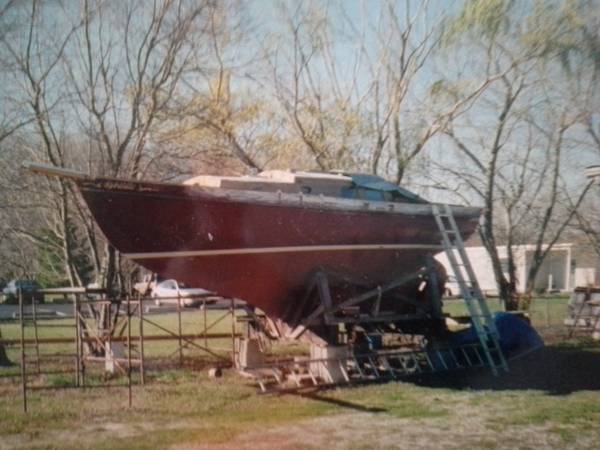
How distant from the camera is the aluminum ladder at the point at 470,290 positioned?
361 inches

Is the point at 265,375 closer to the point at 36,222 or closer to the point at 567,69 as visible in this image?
the point at 36,222

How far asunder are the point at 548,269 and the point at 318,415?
21.2 metres

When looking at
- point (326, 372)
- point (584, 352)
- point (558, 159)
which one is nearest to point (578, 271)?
point (558, 159)

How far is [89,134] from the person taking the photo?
10.5 meters

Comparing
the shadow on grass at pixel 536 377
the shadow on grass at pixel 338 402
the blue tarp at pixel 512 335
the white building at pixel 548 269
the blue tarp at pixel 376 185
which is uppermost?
the blue tarp at pixel 376 185

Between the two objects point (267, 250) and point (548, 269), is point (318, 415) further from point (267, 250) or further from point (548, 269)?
point (548, 269)

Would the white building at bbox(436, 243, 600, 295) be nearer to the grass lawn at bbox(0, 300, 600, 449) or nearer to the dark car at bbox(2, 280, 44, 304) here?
the grass lawn at bbox(0, 300, 600, 449)

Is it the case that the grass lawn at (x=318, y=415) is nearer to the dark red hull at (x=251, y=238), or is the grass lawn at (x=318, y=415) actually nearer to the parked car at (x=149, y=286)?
the parked car at (x=149, y=286)

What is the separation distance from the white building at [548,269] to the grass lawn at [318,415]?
909 cm

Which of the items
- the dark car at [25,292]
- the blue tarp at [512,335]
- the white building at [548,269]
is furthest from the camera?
the white building at [548,269]

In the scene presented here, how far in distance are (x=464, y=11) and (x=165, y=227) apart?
26.1ft

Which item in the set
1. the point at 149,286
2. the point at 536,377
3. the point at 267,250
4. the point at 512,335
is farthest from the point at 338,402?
the point at 512,335

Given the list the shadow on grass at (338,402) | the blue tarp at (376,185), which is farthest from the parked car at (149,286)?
the blue tarp at (376,185)

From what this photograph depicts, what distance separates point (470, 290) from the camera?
9.48 metres
